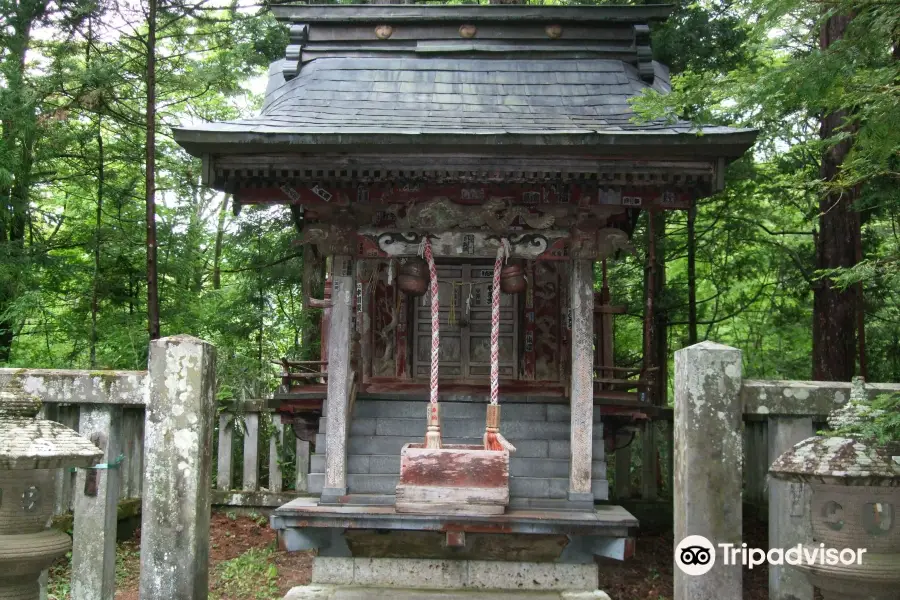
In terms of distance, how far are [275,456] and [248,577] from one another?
215 cm

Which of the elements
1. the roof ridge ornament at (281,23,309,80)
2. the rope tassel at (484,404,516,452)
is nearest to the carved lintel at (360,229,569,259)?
the rope tassel at (484,404,516,452)

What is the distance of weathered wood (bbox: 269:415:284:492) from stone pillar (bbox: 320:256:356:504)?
2.04m

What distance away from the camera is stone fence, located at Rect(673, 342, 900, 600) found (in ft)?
18.2

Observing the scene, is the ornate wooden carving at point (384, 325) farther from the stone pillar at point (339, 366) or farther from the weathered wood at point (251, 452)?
the stone pillar at point (339, 366)

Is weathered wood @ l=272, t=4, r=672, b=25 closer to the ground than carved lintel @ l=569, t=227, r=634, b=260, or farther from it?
farther from it

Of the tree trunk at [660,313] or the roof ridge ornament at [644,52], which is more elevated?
the roof ridge ornament at [644,52]

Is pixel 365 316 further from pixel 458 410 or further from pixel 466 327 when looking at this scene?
pixel 458 410

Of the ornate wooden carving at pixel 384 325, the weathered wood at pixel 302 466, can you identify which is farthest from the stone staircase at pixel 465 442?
the weathered wood at pixel 302 466

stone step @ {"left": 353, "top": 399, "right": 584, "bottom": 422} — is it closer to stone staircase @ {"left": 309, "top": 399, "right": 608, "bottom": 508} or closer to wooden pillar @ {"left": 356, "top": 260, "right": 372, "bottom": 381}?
stone staircase @ {"left": 309, "top": 399, "right": 608, "bottom": 508}

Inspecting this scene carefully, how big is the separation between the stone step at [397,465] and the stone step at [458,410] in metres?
0.77

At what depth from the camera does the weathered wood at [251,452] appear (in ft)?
33.1

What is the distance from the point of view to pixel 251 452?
10.1 metres

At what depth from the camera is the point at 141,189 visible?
14469 millimetres

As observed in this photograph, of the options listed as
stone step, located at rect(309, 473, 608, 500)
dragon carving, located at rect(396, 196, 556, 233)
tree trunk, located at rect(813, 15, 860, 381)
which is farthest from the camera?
tree trunk, located at rect(813, 15, 860, 381)
